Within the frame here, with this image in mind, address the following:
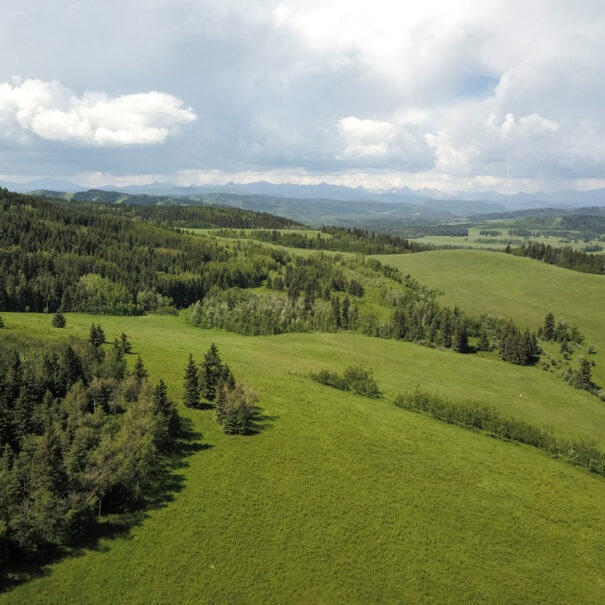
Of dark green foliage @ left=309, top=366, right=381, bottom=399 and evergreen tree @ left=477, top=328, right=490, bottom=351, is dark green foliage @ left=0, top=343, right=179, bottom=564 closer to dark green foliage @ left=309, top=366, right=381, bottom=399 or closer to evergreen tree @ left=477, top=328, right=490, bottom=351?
dark green foliage @ left=309, top=366, right=381, bottom=399

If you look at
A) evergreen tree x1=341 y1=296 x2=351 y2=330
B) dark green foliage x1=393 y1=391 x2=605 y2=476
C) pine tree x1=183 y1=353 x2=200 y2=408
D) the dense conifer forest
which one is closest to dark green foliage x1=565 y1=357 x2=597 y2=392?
dark green foliage x1=393 y1=391 x2=605 y2=476

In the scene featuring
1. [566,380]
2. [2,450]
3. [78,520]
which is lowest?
[566,380]

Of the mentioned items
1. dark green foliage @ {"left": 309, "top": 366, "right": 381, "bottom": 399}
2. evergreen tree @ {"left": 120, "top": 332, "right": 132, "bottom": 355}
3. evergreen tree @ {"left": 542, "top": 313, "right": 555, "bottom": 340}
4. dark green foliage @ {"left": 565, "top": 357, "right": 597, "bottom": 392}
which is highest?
evergreen tree @ {"left": 120, "top": 332, "right": 132, "bottom": 355}

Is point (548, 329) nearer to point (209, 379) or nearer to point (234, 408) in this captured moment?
point (209, 379)

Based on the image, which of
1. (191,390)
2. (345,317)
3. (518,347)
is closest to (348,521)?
(191,390)

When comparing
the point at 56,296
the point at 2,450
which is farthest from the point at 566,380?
the point at 56,296

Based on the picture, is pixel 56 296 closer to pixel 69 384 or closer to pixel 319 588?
pixel 69 384

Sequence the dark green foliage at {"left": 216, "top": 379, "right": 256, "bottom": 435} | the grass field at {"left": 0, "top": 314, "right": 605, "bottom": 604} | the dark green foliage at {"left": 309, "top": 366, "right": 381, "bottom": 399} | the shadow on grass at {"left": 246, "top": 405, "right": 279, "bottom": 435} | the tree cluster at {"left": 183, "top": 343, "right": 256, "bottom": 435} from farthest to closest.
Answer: the dark green foliage at {"left": 309, "top": 366, "right": 381, "bottom": 399} → the shadow on grass at {"left": 246, "top": 405, "right": 279, "bottom": 435} → the tree cluster at {"left": 183, "top": 343, "right": 256, "bottom": 435} → the dark green foliage at {"left": 216, "top": 379, "right": 256, "bottom": 435} → the grass field at {"left": 0, "top": 314, "right": 605, "bottom": 604}

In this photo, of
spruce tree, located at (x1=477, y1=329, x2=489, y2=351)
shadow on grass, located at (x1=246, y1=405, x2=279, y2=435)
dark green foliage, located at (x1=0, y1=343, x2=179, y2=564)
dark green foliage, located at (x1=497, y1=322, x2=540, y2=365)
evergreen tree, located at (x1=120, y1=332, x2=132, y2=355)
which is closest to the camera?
dark green foliage, located at (x1=0, y1=343, x2=179, y2=564)
